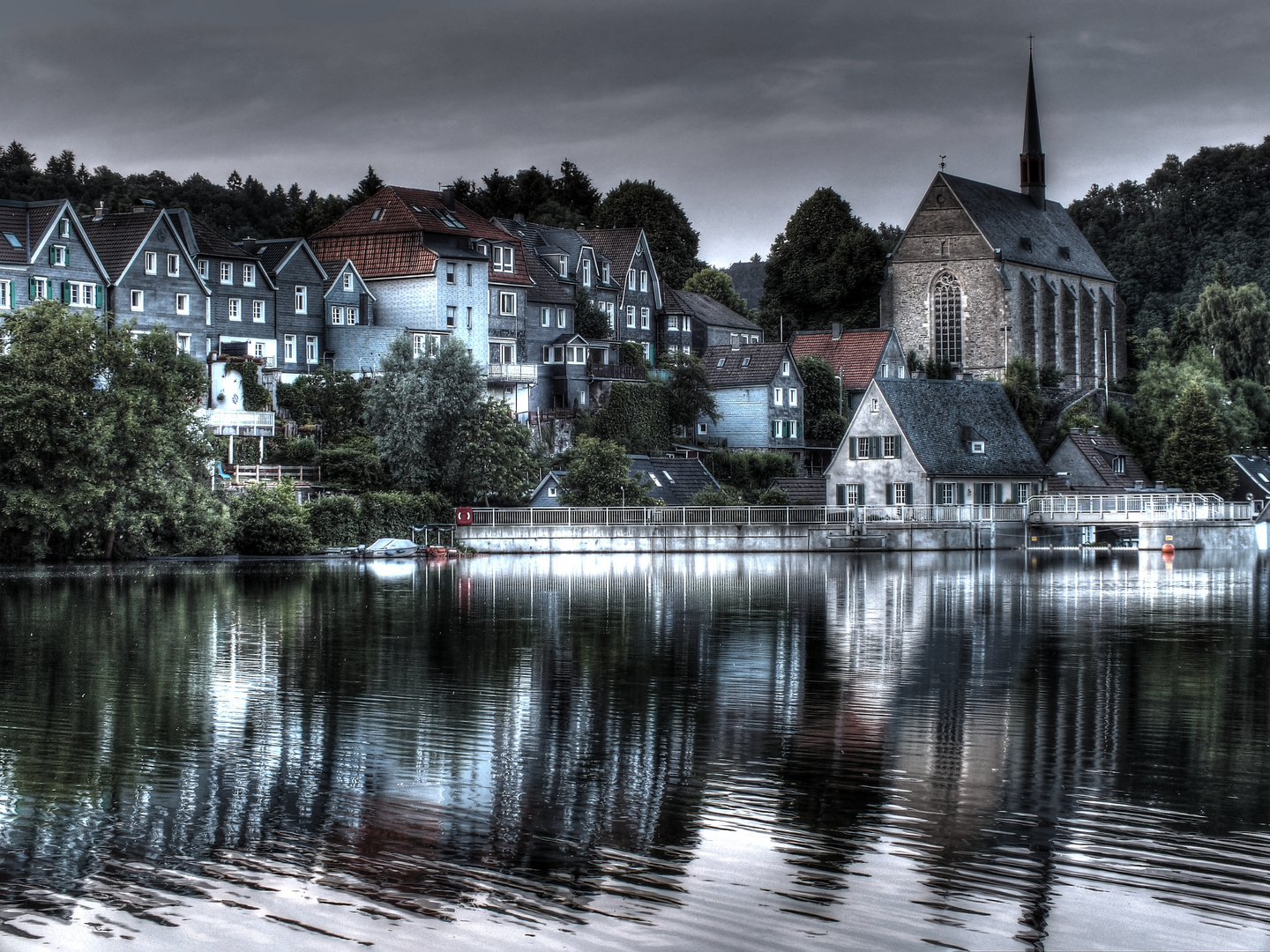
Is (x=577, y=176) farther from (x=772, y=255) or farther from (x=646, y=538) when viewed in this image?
(x=646, y=538)

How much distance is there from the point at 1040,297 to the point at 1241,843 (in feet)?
362

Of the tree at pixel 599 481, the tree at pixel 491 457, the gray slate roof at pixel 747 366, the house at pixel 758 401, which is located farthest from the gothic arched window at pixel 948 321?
the tree at pixel 491 457

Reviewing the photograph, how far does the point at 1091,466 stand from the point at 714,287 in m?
36.4

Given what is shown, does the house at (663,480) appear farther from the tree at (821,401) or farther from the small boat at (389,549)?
the tree at (821,401)

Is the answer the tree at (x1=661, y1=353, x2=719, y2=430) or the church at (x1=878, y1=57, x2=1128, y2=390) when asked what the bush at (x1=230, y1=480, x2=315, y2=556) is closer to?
the tree at (x1=661, y1=353, x2=719, y2=430)

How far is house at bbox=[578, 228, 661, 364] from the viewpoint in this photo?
4134 inches

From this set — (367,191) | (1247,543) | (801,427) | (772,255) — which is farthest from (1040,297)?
(367,191)

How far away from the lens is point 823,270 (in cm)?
11875

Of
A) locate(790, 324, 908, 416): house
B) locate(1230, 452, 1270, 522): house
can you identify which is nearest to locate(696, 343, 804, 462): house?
locate(790, 324, 908, 416): house

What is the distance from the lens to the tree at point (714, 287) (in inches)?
4764

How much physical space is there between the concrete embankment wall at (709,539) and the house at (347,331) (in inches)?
703

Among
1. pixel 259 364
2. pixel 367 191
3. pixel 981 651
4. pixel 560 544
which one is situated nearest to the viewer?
pixel 981 651

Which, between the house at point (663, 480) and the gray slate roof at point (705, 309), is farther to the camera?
the gray slate roof at point (705, 309)

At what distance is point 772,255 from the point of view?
122m
